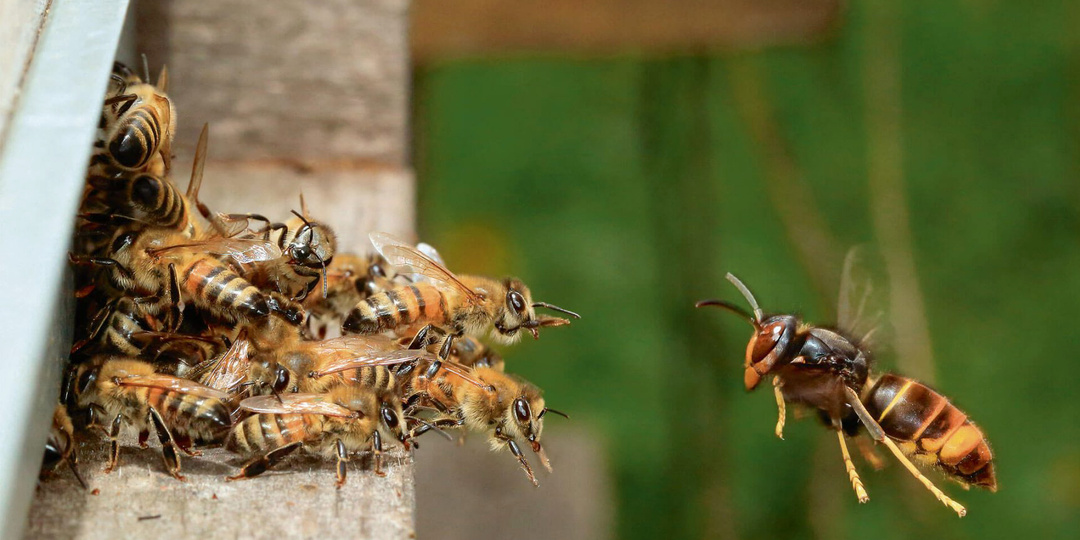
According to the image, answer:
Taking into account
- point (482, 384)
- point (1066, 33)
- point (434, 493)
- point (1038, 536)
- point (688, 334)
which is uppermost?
point (1066, 33)

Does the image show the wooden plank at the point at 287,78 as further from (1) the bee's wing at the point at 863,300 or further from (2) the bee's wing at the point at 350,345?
(1) the bee's wing at the point at 863,300

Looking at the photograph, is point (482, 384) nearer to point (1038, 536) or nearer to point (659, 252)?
point (659, 252)

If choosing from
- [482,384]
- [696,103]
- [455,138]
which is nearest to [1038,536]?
[696,103]

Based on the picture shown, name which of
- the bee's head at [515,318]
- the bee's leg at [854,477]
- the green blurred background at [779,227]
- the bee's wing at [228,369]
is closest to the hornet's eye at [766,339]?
the bee's leg at [854,477]

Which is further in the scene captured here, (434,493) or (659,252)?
(659,252)

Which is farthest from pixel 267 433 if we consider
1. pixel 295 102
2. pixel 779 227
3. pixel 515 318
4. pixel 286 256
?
pixel 779 227

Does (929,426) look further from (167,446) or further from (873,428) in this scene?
(167,446)

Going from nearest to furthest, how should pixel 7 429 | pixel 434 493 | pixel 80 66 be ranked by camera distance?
pixel 7 429
pixel 80 66
pixel 434 493
